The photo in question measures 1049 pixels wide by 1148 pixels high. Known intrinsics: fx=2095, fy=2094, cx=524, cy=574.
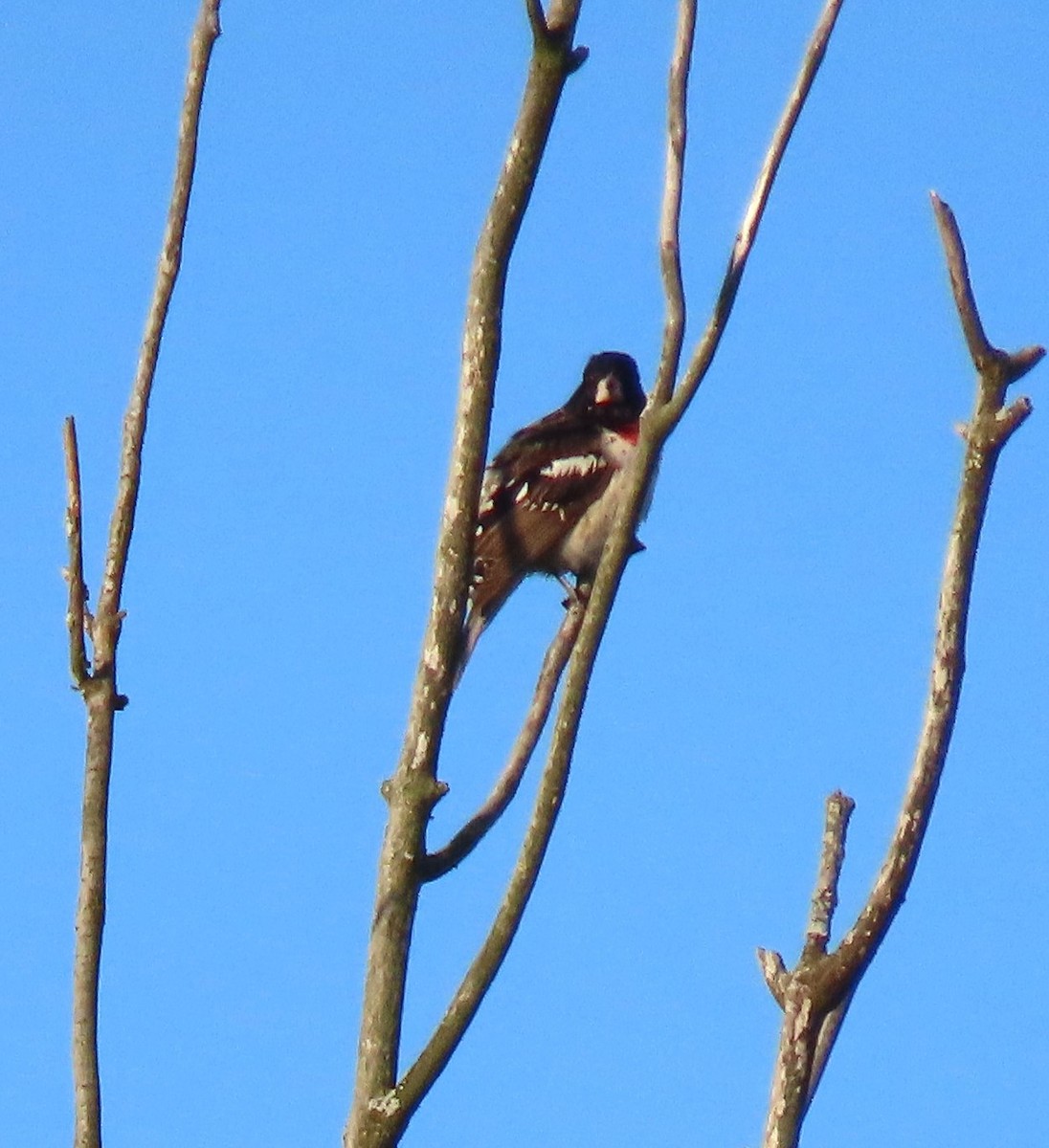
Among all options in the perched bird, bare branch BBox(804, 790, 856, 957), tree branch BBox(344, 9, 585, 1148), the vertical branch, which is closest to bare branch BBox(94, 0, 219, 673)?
the vertical branch

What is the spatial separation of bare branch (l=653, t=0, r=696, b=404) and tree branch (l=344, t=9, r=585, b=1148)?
283 mm

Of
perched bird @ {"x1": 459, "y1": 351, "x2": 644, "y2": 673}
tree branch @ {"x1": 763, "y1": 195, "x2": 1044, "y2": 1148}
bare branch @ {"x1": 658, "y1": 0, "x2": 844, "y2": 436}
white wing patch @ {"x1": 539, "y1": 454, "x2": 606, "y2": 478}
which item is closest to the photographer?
tree branch @ {"x1": 763, "y1": 195, "x2": 1044, "y2": 1148}

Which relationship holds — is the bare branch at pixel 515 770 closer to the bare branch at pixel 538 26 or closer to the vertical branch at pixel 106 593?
the vertical branch at pixel 106 593

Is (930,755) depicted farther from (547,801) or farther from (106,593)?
(106,593)

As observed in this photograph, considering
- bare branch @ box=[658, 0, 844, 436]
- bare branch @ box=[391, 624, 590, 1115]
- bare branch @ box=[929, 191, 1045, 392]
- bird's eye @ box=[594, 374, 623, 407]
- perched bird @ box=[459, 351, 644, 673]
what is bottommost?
bare branch @ box=[391, 624, 590, 1115]

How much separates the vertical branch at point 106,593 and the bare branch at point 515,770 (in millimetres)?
527

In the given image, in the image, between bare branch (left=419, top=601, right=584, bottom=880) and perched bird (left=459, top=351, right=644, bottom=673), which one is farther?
perched bird (left=459, top=351, right=644, bottom=673)

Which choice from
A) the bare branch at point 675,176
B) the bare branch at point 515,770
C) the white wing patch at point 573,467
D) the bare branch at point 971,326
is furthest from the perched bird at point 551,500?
the bare branch at point 971,326

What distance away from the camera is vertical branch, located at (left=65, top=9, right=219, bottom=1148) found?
10.8 ft

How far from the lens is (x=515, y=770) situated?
378 centimetres

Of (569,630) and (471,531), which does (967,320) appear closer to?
(471,531)

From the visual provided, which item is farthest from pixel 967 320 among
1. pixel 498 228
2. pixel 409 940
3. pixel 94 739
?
pixel 94 739

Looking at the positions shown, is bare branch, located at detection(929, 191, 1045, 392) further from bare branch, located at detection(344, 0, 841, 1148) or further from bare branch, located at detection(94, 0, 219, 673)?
bare branch, located at detection(94, 0, 219, 673)

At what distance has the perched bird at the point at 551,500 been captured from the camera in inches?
340
